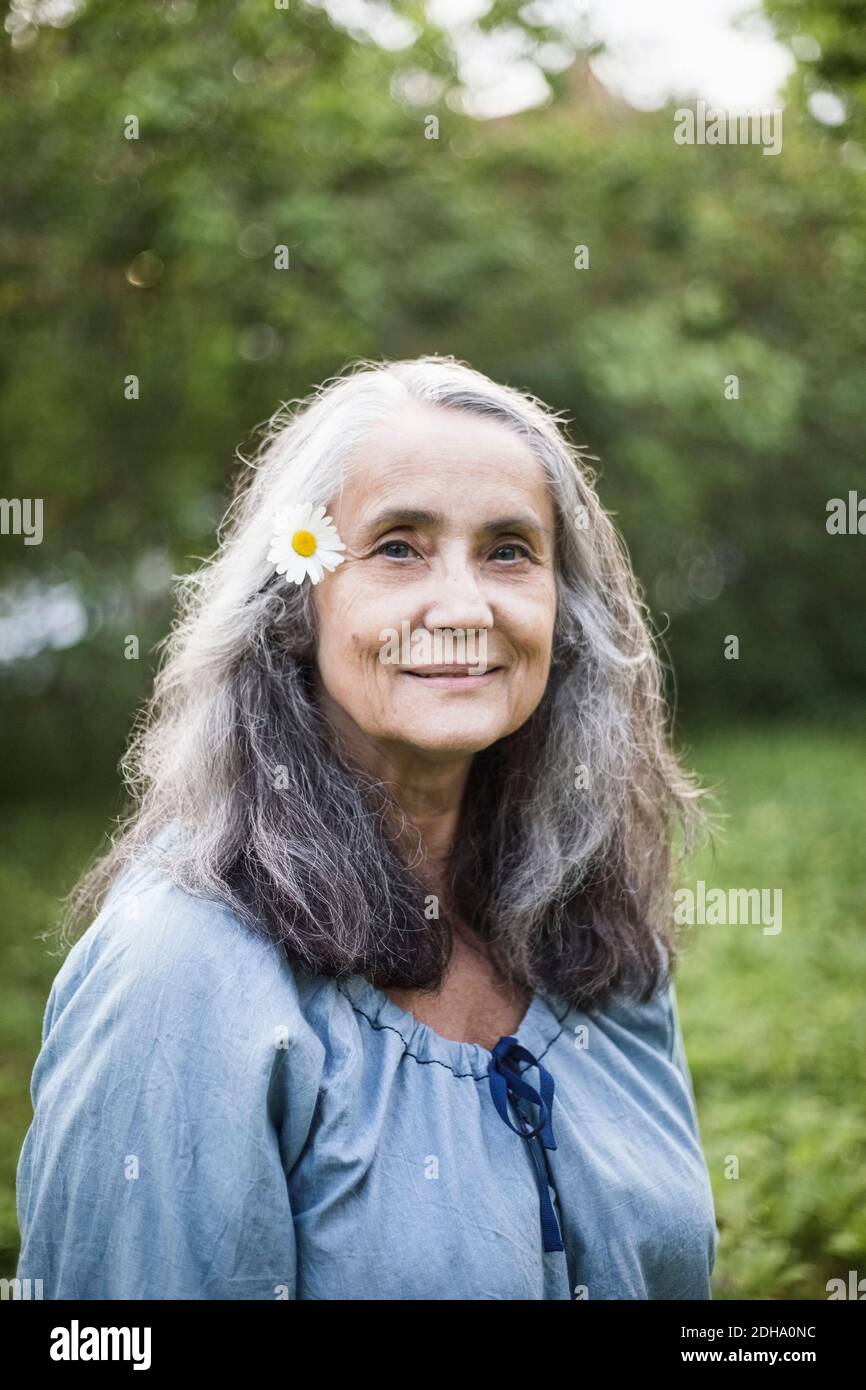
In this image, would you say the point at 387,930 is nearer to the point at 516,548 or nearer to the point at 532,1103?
the point at 532,1103

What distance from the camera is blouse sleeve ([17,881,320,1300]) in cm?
165

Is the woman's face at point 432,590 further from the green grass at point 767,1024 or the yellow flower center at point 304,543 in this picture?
the green grass at point 767,1024

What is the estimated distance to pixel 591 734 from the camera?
2311 millimetres

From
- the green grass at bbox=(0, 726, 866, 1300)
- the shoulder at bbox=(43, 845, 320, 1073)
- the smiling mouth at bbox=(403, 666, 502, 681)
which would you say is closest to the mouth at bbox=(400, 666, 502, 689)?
the smiling mouth at bbox=(403, 666, 502, 681)

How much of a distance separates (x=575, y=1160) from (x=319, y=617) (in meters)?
0.94

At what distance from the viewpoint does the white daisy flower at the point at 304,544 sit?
1.95m

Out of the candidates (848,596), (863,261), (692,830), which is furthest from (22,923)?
(848,596)

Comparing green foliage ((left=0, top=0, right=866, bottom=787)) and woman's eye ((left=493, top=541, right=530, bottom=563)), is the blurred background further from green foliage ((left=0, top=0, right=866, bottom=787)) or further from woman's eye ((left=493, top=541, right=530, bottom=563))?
woman's eye ((left=493, top=541, right=530, bottom=563))

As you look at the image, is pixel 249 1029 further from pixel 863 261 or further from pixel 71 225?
pixel 71 225

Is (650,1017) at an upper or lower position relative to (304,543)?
lower

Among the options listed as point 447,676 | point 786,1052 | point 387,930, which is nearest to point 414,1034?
point 387,930

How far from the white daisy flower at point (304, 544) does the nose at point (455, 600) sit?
0.16 metres

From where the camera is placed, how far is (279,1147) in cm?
173

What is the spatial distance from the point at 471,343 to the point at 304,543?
967 cm
